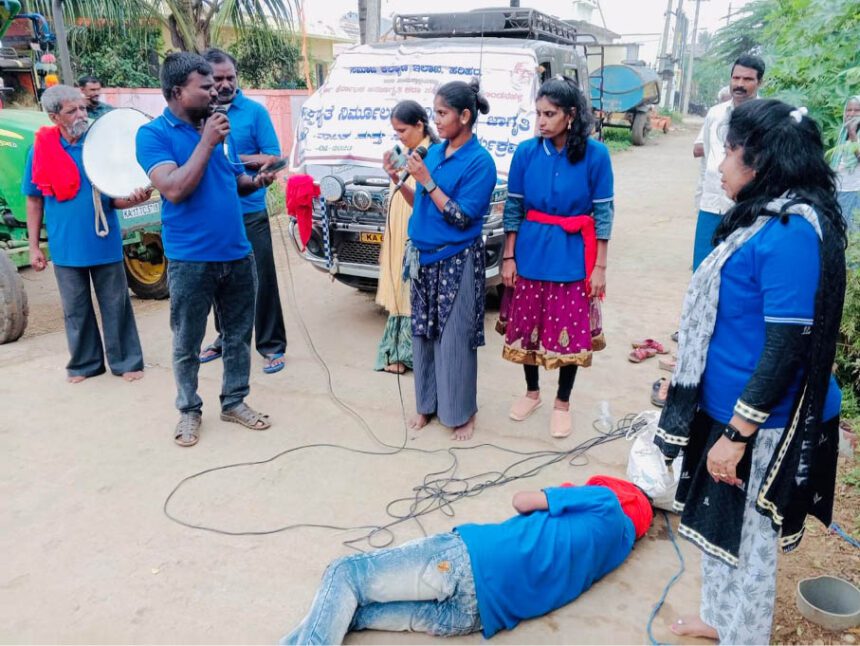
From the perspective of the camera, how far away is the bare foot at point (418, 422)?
384 centimetres

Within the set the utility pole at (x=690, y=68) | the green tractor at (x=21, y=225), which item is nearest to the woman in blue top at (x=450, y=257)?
the green tractor at (x=21, y=225)

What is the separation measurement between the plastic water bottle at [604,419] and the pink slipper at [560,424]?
18cm

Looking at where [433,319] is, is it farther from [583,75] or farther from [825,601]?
[583,75]

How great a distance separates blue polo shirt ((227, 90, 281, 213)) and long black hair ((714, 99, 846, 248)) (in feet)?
10.0

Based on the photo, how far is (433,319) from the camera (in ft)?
11.8

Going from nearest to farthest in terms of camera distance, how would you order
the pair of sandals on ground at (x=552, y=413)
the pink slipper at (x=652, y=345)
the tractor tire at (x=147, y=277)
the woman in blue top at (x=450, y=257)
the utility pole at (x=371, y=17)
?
the woman in blue top at (x=450, y=257) → the pair of sandals on ground at (x=552, y=413) → the pink slipper at (x=652, y=345) → the tractor tire at (x=147, y=277) → the utility pole at (x=371, y=17)

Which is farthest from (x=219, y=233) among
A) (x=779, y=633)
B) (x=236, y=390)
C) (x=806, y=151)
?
(x=779, y=633)

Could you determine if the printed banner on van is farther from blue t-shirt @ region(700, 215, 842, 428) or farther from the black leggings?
blue t-shirt @ region(700, 215, 842, 428)

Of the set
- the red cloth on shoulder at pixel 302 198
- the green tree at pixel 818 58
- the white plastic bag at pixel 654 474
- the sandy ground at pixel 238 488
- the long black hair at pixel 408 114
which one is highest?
the green tree at pixel 818 58

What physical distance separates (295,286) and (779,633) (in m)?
5.09

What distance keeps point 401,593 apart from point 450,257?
1.73 meters

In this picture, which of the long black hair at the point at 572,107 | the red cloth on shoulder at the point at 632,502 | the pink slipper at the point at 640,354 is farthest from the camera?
the pink slipper at the point at 640,354

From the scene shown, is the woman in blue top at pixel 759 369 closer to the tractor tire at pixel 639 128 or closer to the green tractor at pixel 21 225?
the green tractor at pixel 21 225

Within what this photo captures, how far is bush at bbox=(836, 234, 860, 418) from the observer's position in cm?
373
